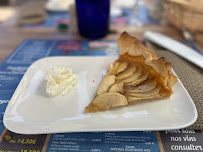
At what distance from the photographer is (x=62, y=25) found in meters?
2.22

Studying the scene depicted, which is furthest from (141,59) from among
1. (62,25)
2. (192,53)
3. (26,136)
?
(62,25)

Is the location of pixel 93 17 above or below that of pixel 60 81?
above

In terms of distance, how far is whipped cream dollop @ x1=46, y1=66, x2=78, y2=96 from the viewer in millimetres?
1103

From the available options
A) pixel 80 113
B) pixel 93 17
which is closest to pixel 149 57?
pixel 80 113

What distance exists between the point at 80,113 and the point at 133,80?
15.8 inches

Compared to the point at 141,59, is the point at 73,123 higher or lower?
lower

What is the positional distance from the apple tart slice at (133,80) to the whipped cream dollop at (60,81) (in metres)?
0.19

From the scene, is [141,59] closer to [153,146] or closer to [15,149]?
[153,146]

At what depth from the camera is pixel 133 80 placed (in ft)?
3.85

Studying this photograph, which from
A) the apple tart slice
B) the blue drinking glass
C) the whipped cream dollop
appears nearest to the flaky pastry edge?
the apple tart slice

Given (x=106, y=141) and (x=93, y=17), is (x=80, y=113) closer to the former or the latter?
(x=106, y=141)

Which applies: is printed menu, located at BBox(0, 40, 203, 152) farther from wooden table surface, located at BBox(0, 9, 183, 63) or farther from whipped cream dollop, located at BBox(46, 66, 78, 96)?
wooden table surface, located at BBox(0, 9, 183, 63)

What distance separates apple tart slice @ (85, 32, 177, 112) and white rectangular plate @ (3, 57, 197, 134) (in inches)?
1.7

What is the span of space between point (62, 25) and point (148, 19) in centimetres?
116
